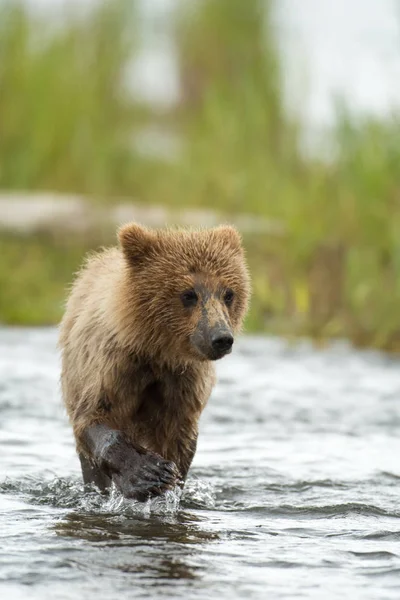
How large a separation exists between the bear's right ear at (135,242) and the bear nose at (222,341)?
1.88 feet

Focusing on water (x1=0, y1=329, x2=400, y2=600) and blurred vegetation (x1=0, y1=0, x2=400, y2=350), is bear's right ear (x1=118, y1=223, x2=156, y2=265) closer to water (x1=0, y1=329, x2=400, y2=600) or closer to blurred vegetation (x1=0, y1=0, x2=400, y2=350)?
water (x1=0, y1=329, x2=400, y2=600)

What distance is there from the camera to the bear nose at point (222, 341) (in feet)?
17.3

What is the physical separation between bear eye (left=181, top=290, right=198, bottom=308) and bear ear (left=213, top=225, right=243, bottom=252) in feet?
1.07

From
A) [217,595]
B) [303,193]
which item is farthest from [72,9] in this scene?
[217,595]

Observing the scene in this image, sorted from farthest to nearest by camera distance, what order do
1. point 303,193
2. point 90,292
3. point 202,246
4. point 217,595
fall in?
point 303,193 → point 90,292 → point 202,246 → point 217,595

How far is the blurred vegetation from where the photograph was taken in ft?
34.7

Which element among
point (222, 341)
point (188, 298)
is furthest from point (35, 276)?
point (222, 341)

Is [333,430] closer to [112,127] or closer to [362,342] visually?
[362,342]

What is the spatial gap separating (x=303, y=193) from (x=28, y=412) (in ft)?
15.4

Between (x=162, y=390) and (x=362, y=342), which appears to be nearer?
(x=162, y=390)

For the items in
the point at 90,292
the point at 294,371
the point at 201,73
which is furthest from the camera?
the point at 201,73

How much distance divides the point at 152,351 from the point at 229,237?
634 mm

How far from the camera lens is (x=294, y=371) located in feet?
31.4

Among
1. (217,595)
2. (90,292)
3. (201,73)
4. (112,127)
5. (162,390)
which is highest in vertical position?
(201,73)
